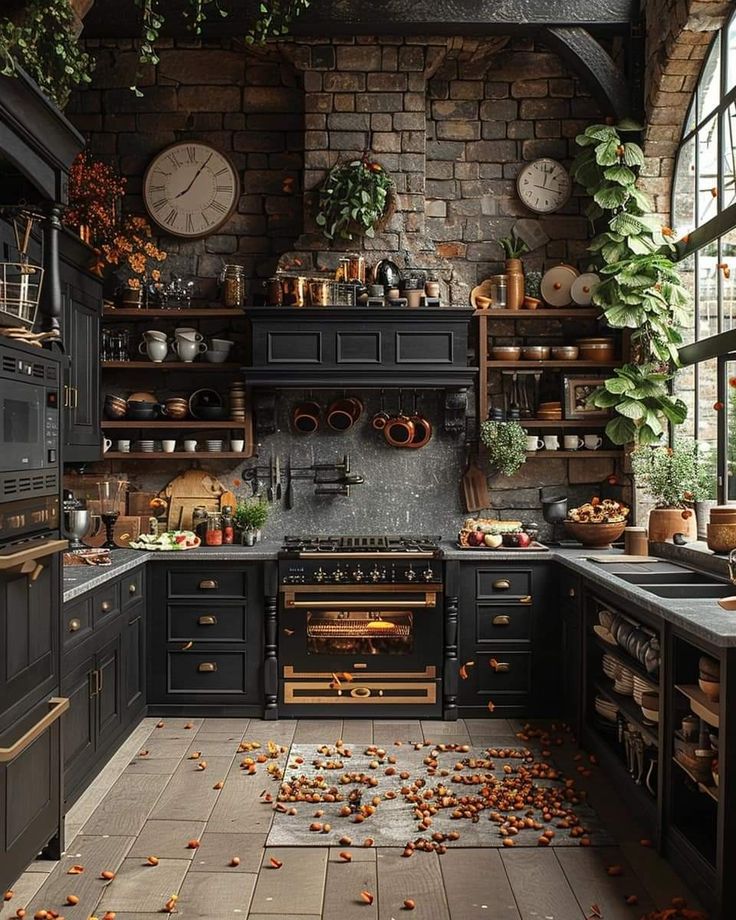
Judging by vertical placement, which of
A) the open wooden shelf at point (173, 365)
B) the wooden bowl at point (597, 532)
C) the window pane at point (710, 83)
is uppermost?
the window pane at point (710, 83)

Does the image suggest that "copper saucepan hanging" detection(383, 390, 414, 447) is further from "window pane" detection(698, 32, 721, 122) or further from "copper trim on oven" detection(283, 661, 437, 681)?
"window pane" detection(698, 32, 721, 122)

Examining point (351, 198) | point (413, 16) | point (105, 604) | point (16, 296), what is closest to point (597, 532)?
point (351, 198)

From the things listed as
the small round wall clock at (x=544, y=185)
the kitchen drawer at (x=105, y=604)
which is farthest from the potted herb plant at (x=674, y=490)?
the kitchen drawer at (x=105, y=604)

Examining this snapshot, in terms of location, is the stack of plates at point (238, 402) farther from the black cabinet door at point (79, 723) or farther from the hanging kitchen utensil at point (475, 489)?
the black cabinet door at point (79, 723)

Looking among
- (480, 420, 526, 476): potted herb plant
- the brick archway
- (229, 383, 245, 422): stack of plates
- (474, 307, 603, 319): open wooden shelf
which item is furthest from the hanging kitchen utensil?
the brick archway

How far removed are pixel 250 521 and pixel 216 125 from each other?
2569mm

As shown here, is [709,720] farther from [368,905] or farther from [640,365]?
[640,365]

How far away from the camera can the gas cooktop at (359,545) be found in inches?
204

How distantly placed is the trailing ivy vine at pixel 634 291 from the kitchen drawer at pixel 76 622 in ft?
10.2

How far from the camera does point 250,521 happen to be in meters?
5.53

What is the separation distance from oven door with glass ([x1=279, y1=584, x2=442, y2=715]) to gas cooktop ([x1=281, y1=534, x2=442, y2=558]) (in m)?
0.20

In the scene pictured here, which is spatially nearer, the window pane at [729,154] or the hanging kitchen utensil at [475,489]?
the window pane at [729,154]

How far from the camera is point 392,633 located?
17.0ft

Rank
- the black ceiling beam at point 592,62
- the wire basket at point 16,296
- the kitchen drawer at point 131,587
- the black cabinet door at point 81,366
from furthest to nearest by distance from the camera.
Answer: the black ceiling beam at point 592,62 < the black cabinet door at point 81,366 < the kitchen drawer at point 131,587 < the wire basket at point 16,296
